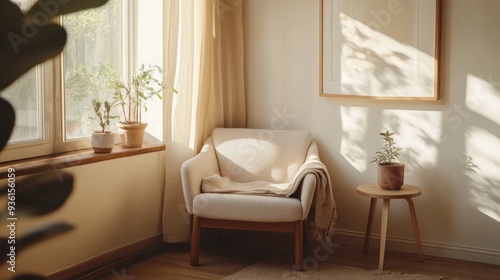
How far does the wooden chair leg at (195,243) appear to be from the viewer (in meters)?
3.69

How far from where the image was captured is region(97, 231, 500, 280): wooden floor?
144 inches

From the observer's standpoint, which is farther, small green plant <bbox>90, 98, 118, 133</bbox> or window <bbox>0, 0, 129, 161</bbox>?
small green plant <bbox>90, 98, 118, 133</bbox>

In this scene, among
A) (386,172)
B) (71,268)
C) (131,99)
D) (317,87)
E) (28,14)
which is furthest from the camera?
(317,87)

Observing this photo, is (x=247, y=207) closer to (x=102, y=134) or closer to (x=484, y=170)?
(x=102, y=134)

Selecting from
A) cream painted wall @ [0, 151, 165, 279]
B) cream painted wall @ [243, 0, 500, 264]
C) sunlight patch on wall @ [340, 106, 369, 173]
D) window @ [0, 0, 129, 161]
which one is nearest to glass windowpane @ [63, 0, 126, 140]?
window @ [0, 0, 129, 161]

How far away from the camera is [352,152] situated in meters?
4.18

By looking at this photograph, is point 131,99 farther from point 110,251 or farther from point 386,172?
point 386,172

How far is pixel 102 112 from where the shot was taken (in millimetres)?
3930

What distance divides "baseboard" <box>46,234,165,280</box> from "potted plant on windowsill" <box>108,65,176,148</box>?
0.66 metres

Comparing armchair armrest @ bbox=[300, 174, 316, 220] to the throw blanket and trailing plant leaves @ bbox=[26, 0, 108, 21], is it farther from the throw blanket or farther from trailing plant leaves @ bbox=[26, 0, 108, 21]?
trailing plant leaves @ bbox=[26, 0, 108, 21]

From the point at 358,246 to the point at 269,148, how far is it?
92 centimetres

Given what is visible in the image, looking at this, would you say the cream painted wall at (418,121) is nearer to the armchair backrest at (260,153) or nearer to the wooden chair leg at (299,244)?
the armchair backrest at (260,153)

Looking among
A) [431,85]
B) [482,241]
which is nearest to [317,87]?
[431,85]

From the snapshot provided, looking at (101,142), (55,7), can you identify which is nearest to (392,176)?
(101,142)
